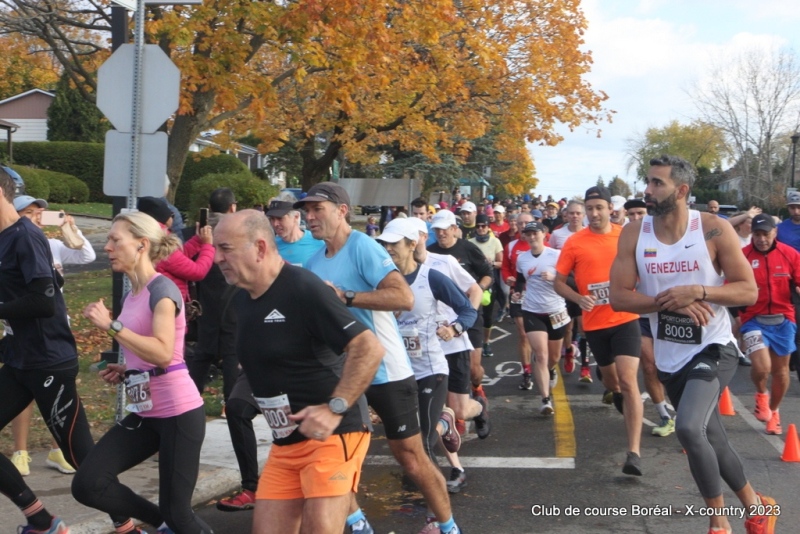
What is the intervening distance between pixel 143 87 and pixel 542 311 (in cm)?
484

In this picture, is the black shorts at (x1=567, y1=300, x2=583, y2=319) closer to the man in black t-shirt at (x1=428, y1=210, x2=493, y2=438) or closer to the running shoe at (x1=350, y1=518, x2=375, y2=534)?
the man in black t-shirt at (x1=428, y1=210, x2=493, y2=438)

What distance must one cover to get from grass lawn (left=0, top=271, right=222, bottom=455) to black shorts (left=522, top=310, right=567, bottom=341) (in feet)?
10.9

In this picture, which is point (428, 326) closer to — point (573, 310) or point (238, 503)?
point (238, 503)

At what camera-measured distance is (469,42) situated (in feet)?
61.8

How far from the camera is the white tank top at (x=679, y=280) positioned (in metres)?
5.27

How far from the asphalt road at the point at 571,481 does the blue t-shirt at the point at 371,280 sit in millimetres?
1257

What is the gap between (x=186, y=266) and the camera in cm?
754

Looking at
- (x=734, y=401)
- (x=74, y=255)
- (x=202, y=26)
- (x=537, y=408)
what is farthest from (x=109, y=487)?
(x=202, y=26)

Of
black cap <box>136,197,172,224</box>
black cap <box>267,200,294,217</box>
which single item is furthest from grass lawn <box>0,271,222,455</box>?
black cap <box>267,200,294,217</box>

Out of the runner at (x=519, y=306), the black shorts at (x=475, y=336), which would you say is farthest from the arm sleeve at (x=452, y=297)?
the runner at (x=519, y=306)

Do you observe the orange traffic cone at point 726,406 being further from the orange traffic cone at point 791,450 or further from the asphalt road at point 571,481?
the orange traffic cone at point 791,450

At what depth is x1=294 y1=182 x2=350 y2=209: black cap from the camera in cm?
552

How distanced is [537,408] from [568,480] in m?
2.91

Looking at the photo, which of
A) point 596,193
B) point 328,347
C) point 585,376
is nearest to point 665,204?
point 328,347
